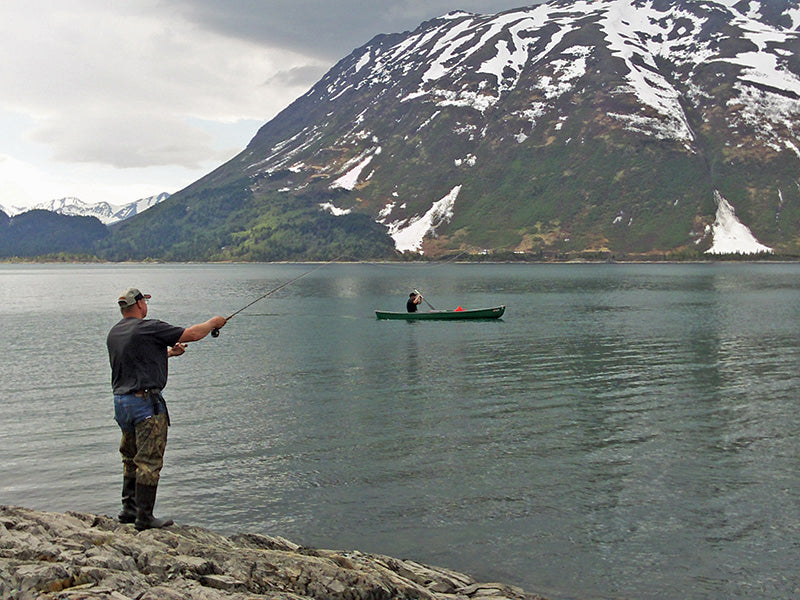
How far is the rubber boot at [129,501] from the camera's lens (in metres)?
13.0

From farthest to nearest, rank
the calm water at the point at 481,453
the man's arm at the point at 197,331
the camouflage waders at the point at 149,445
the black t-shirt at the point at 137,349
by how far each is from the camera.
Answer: the calm water at the point at 481,453 < the camouflage waders at the point at 149,445 < the black t-shirt at the point at 137,349 < the man's arm at the point at 197,331

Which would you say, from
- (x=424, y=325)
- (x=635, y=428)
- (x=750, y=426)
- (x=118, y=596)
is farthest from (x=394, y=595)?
(x=424, y=325)

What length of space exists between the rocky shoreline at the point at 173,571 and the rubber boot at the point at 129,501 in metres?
0.28

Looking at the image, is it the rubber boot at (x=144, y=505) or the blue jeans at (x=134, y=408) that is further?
the rubber boot at (x=144, y=505)

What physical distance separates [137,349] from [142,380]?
54cm

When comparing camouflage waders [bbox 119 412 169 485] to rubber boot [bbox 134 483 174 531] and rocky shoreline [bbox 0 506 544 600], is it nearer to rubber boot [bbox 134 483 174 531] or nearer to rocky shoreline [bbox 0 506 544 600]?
rubber boot [bbox 134 483 174 531]

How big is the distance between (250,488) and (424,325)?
158 ft

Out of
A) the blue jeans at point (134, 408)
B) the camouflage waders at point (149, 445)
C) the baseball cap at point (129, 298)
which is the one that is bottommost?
the camouflage waders at point (149, 445)

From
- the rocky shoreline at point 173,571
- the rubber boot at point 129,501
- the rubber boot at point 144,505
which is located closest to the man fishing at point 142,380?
the rubber boot at point 144,505

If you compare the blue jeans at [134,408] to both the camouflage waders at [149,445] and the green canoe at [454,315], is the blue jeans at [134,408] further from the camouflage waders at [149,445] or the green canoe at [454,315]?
the green canoe at [454,315]

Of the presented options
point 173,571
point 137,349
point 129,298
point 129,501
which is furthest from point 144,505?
point 129,298

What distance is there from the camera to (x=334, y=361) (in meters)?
44.0

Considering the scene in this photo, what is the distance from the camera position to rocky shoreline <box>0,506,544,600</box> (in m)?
9.24

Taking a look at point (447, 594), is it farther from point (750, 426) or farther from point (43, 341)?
point (43, 341)
